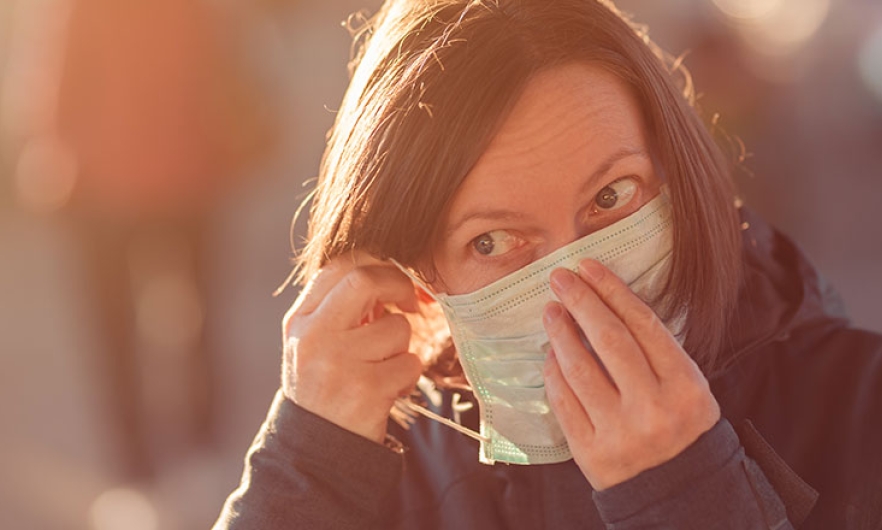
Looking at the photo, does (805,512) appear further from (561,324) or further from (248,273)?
(248,273)

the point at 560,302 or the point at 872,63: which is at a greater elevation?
the point at 872,63

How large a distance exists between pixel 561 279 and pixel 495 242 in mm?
181

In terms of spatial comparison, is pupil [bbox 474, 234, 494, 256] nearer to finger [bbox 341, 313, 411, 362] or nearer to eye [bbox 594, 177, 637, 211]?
eye [bbox 594, 177, 637, 211]

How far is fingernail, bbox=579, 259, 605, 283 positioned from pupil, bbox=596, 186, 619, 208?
6.2 inches

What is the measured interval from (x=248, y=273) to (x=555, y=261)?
5473 mm


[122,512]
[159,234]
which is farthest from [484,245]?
[122,512]

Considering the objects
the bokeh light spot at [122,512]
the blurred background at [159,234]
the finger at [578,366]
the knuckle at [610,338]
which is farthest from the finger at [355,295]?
the bokeh light spot at [122,512]

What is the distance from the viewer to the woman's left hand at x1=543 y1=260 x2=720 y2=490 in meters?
1.51

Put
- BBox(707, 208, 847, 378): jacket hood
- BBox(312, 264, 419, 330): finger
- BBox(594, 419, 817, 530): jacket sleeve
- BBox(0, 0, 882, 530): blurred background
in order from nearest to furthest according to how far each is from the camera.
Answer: BBox(594, 419, 817, 530): jacket sleeve, BBox(707, 208, 847, 378): jacket hood, BBox(312, 264, 419, 330): finger, BBox(0, 0, 882, 530): blurred background

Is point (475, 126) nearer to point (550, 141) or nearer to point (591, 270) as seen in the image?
point (550, 141)

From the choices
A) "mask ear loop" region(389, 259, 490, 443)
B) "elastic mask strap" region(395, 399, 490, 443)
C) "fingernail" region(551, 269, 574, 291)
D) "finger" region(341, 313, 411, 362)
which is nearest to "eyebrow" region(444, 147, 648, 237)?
"fingernail" region(551, 269, 574, 291)

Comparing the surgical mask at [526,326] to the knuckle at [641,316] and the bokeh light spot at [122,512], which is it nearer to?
the knuckle at [641,316]

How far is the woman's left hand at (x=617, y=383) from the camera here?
4.95ft

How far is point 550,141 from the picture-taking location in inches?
67.9
